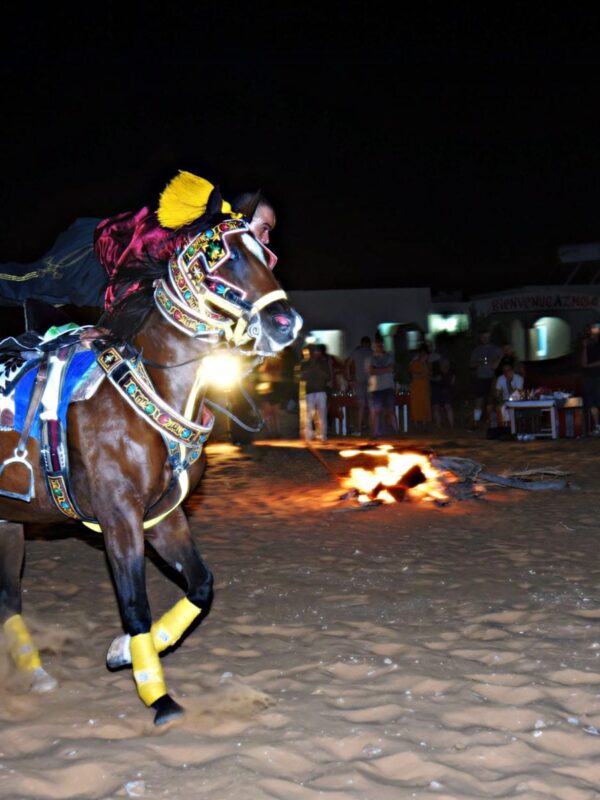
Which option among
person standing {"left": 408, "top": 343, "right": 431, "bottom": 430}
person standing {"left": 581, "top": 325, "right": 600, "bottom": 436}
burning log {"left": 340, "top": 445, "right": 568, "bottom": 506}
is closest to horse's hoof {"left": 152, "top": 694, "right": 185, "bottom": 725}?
burning log {"left": 340, "top": 445, "right": 568, "bottom": 506}

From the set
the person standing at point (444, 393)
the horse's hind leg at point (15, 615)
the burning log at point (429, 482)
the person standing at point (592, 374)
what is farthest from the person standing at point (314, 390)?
the horse's hind leg at point (15, 615)

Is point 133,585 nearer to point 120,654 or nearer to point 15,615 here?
point 120,654

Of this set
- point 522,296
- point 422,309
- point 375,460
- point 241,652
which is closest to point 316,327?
point 422,309

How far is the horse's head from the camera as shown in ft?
12.0

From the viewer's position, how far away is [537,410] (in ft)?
48.9

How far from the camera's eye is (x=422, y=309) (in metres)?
29.6

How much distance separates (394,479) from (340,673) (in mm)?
5670

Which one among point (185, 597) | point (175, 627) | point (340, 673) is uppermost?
point (185, 597)

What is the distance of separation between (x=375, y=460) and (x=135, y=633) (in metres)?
8.36

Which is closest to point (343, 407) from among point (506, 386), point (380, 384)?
point (380, 384)

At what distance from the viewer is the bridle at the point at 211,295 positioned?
3688mm

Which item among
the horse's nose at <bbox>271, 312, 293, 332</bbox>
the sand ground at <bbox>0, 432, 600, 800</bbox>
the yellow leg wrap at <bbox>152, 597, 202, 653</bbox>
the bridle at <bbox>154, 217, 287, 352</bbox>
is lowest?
the sand ground at <bbox>0, 432, 600, 800</bbox>

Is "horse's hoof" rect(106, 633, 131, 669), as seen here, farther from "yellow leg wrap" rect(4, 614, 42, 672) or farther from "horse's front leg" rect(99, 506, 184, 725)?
"yellow leg wrap" rect(4, 614, 42, 672)

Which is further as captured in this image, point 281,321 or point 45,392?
point 45,392
